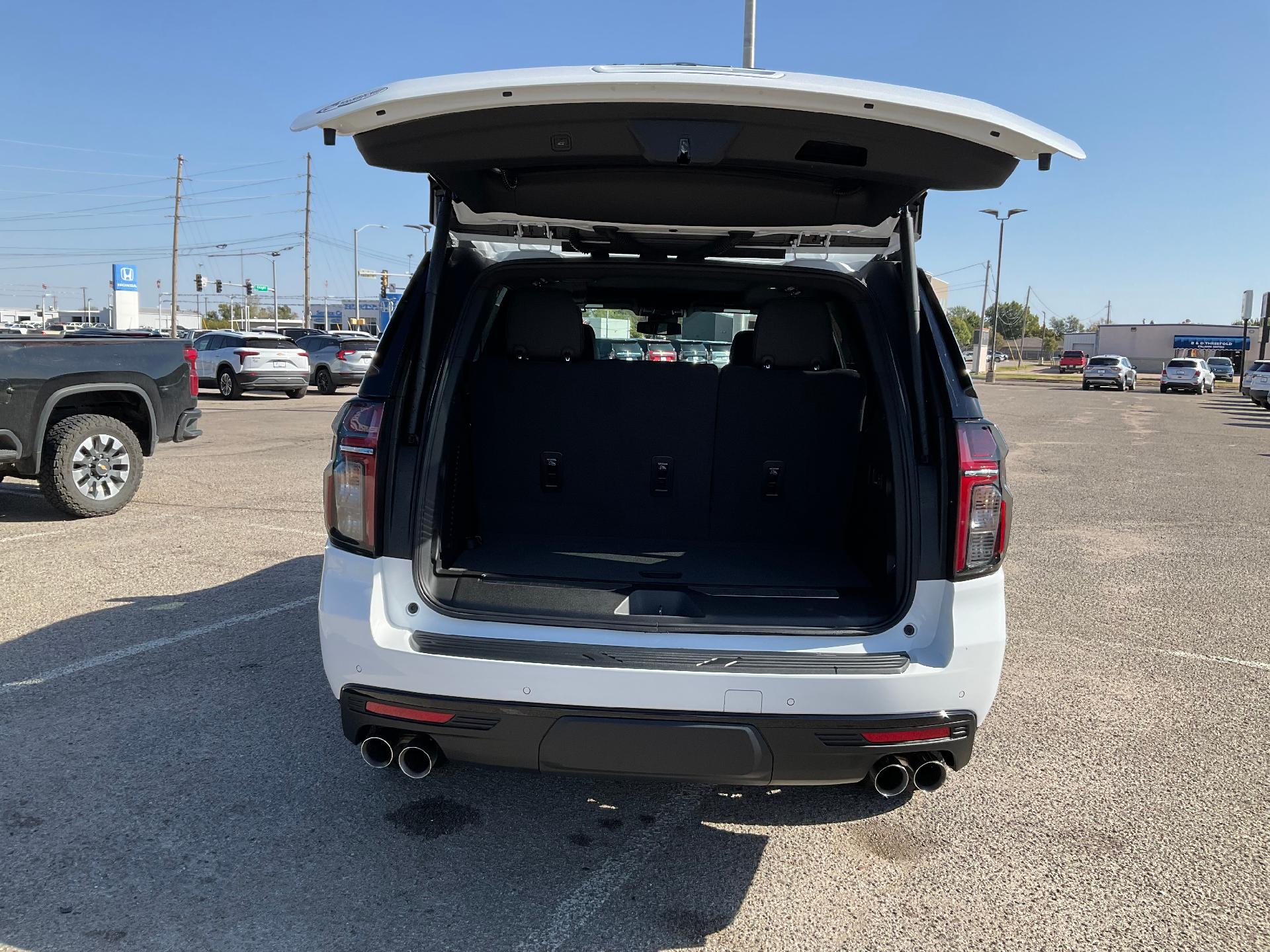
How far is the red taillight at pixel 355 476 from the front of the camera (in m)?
Answer: 2.70

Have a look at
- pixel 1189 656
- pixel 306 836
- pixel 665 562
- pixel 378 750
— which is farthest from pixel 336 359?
pixel 378 750

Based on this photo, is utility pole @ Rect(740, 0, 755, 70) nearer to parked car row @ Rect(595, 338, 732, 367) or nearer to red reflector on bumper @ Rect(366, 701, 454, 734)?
parked car row @ Rect(595, 338, 732, 367)

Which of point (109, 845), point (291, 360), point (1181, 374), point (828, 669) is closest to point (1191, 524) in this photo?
point (828, 669)

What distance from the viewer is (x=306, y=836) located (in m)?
2.96

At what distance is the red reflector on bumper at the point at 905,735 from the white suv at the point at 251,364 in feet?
70.9

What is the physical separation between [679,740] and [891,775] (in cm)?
60

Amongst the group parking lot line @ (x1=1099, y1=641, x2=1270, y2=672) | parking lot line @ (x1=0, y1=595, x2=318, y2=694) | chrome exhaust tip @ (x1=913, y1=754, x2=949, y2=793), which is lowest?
parking lot line @ (x1=0, y1=595, x2=318, y2=694)

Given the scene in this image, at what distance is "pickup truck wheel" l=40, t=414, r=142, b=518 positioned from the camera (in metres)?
7.37

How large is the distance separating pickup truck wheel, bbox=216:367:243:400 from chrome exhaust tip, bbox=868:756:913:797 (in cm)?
2199

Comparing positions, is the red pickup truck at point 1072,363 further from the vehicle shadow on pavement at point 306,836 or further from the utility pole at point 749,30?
the vehicle shadow on pavement at point 306,836

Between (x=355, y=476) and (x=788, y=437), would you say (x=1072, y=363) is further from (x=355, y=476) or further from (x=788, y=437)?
(x=355, y=476)

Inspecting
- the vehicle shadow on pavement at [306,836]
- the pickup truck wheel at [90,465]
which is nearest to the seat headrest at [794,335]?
the vehicle shadow on pavement at [306,836]

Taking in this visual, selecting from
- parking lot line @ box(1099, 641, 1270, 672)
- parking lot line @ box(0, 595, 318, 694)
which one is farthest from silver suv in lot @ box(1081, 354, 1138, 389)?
parking lot line @ box(0, 595, 318, 694)

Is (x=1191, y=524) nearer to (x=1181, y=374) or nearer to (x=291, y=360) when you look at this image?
(x=291, y=360)
